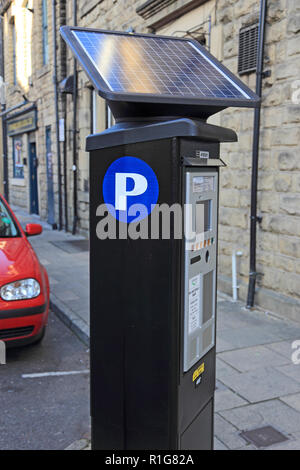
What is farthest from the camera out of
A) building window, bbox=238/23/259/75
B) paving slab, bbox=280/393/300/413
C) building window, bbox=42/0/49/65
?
building window, bbox=42/0/49/65

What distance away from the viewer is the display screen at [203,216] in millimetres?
2453

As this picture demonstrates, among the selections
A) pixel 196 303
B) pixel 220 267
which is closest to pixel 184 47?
pixel 196 303

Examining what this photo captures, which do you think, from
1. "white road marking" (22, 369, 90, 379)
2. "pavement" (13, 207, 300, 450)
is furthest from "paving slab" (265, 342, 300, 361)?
"white road marking" (22, 369, 90, 379)

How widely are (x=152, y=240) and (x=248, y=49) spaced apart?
4.74 m

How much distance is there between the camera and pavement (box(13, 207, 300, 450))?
11.0 feet

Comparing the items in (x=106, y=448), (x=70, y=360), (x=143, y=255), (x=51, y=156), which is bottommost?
(x=70, y=360)

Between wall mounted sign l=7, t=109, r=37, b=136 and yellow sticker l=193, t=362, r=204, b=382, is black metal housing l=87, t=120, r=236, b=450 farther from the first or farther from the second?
wall mounted sign l=7, t=109, r=37, b=136

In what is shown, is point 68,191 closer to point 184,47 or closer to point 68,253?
point 68,253

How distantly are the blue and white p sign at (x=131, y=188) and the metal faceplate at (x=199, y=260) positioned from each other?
0.20 m

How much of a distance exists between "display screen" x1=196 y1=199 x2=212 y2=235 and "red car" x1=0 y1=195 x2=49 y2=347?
9.28ft

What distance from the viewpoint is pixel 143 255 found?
2.46 meters

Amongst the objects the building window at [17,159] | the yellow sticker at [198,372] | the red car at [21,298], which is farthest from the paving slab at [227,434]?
the building window at [17,159]

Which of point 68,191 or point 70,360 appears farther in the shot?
point 68,191

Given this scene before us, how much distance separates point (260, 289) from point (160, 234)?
4240mm
